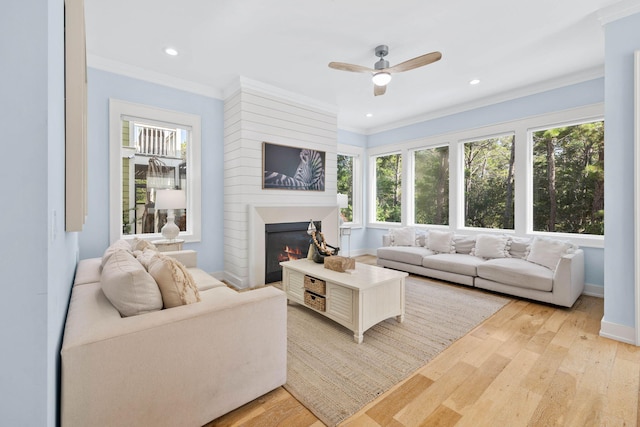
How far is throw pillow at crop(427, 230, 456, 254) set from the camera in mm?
4637

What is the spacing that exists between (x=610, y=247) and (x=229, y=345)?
327cm

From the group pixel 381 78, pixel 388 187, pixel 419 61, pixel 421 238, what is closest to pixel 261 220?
pixel 381 78

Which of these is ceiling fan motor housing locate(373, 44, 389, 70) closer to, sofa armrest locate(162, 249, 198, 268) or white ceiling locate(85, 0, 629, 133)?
white ceiling locate(85, 0, 629, 133)

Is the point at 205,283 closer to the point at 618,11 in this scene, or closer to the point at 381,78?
the point at 381,78

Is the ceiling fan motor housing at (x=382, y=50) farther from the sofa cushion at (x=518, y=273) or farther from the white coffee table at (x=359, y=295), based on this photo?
the sofa cushion at (x=518, y=273)

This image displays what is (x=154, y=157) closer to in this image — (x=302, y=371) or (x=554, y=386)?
(x=302, y=371)

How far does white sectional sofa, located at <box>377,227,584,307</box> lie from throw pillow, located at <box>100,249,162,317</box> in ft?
12.5

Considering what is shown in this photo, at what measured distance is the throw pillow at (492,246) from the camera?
4.05 metres

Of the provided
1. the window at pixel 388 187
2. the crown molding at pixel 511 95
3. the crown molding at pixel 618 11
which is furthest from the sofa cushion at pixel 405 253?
the crown molding at pixel 618 11

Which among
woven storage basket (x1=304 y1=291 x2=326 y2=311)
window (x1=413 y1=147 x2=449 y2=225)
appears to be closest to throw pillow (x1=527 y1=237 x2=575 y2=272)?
window (x1=413 y1=147 x2=449 y2=225)

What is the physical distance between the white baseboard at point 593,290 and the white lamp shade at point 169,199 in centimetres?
533

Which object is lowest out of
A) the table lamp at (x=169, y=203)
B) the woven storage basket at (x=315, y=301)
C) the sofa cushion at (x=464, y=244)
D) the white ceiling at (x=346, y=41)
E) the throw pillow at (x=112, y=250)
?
the woven storage basket at (x=315, y=301)

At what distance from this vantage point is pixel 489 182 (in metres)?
4.71

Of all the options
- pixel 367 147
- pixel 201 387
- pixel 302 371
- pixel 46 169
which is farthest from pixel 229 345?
pixel 367 147
